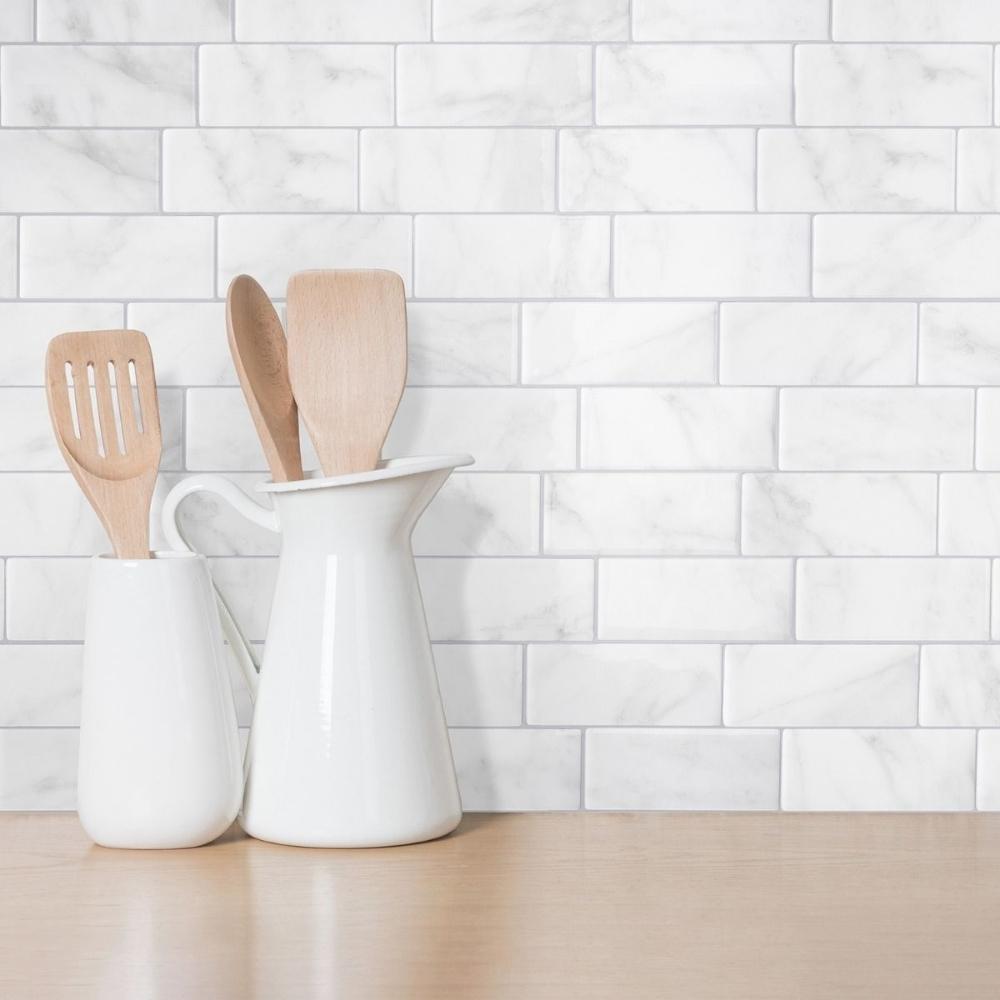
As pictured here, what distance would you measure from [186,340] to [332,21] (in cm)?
29

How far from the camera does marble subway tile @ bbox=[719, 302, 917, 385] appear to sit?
3.32ft

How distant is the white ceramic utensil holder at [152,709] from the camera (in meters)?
0.85

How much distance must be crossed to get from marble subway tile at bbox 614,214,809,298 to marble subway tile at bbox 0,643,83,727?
1.84 feet

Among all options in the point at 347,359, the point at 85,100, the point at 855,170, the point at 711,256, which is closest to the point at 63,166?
the point at 85,100

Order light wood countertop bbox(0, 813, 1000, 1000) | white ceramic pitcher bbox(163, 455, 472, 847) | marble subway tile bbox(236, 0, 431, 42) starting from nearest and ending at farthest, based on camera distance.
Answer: light wood countertop bbox(0, 813, 1000, 1000) → white ceramic pitcher bbox(163, 455, 472, 847) → marble subway tile bbox(236, 0, 431, 42)

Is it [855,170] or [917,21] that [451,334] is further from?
[917,21]

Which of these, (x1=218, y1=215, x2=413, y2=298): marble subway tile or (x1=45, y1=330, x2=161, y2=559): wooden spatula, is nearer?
(x1=45, y1=330, x2=161, y2=559): wooden spatula

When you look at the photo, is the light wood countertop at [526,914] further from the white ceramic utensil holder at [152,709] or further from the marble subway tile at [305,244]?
the marble subway tile at [305,244]

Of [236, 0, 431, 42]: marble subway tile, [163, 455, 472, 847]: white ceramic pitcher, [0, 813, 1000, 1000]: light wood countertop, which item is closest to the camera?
[0, 813, 1000, 1000]: light wood countertop

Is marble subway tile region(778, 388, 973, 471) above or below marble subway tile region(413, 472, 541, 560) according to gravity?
above

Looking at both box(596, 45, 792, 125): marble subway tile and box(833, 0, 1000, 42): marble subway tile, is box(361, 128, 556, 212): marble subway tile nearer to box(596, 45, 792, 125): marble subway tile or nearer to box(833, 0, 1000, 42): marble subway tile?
box(596, 45, 792, 125): marble subway tile

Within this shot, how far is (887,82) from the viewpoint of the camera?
101 centimetres

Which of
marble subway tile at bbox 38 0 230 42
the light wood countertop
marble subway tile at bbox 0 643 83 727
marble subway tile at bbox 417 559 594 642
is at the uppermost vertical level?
marble subway tile at bbox 38 0 230 42

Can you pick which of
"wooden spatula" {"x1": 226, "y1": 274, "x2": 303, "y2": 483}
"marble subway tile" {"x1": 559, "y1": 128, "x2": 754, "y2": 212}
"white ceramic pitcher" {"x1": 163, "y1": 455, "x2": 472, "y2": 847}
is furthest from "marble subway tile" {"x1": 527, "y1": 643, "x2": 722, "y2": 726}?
"marble subway tile" {"x1": 559, "y1": 128, "x2": 754, "y2": 212}
